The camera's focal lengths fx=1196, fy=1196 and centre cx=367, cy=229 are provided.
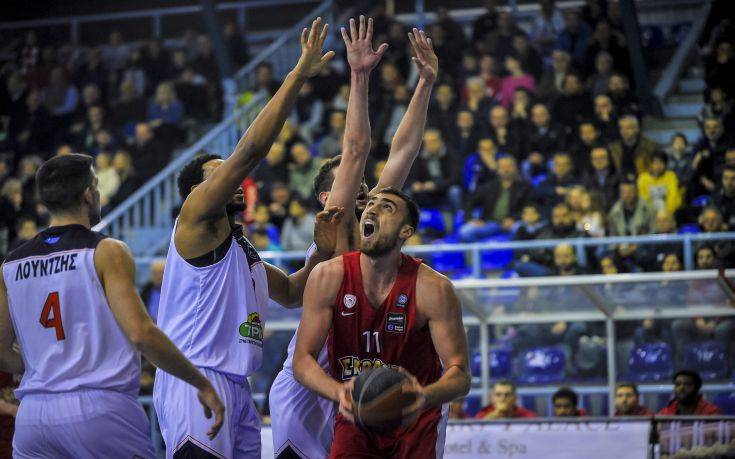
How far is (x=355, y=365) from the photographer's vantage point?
18.8 ft

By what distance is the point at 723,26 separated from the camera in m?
15.0

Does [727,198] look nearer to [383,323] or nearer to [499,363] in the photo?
[499,363]

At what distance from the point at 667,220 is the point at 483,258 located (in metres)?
2.18

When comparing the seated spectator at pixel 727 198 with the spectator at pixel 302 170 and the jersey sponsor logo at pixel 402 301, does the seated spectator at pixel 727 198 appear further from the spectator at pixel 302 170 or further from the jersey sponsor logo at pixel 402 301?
the jersey sponsor logo at pixel 402 301

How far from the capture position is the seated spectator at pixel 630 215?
41.9 feet

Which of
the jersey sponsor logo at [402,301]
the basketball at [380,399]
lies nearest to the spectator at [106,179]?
the jersey sponsor logo at [402,301]

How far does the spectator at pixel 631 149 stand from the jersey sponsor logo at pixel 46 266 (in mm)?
9626

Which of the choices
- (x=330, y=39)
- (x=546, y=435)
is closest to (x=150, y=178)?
(x=330, y=39)

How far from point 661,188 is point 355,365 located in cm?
811

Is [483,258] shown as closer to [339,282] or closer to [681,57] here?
[681,57]

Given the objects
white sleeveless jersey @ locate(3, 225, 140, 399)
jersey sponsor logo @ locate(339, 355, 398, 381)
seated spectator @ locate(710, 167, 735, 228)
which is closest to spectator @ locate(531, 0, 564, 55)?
seated spectator @ locate(710, 167, 735, 228)

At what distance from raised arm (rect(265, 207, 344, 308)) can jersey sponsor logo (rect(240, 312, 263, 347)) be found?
585 mm

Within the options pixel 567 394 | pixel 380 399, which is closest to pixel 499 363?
pixel 567 394

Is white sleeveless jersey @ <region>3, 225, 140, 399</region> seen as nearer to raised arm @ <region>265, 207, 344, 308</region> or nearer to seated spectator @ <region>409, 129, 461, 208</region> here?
raised arm @ <region>265, 207, 344, 308</region>
